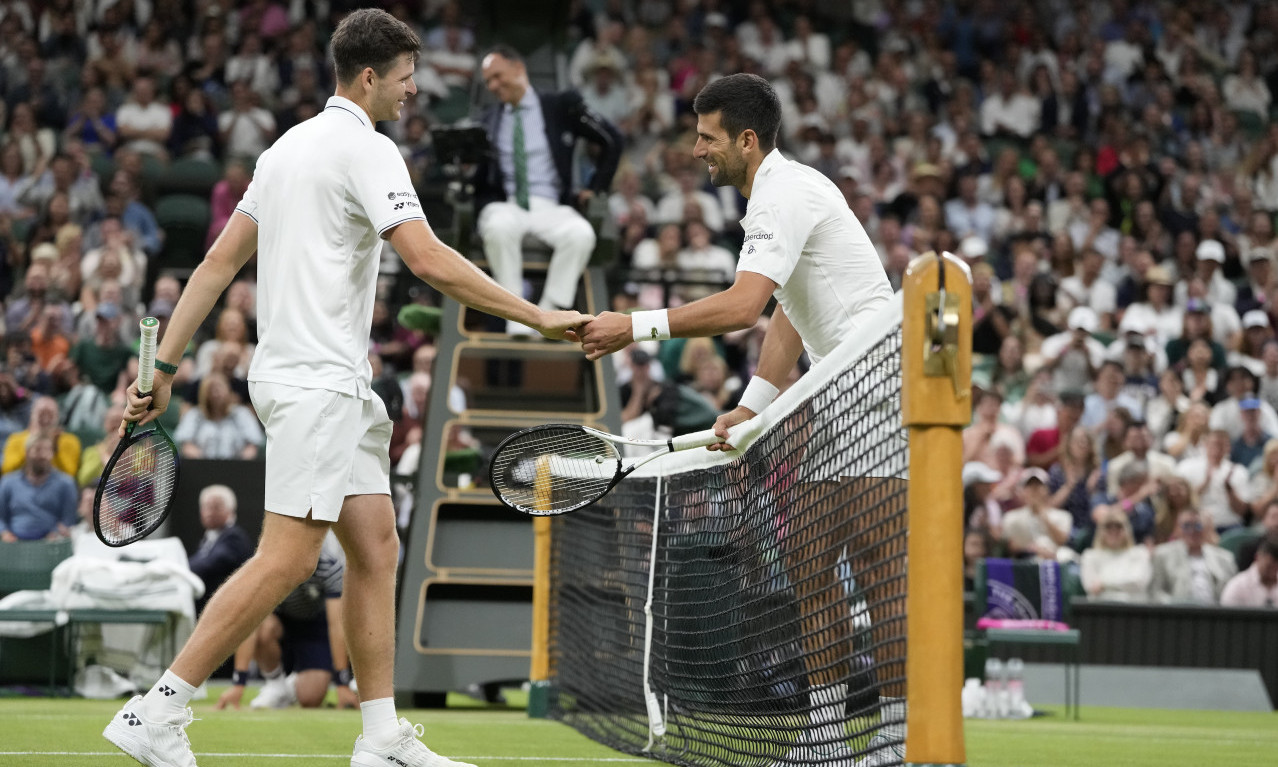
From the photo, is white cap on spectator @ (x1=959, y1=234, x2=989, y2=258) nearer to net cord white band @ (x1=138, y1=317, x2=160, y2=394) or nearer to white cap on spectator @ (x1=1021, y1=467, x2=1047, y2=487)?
white cap on spectator @ (x1=1021, y1=467, x2=1047, y2=487)

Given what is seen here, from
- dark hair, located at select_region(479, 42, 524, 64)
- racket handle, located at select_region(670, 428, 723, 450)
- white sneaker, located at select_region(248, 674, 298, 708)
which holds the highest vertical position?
dark hair, located at select_region(479, 42, 524, 64)

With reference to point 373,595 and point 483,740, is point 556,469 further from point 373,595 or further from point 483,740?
point 483,740

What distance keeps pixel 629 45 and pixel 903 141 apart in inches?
142

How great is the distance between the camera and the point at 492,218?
1061 centimetres

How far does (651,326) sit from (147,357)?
1.55 m

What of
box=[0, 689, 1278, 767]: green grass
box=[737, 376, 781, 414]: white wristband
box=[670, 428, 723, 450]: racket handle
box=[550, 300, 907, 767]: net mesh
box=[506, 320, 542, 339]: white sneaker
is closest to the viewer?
box=[550, 300, 907, 767]: net mesh

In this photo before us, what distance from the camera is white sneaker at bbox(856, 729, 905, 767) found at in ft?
13.2

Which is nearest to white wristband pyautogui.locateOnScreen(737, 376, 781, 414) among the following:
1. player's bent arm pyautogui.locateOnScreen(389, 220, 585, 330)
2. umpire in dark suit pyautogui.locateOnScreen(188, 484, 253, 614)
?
player's bent arm pyautogui.locateOnScreen(389, 220, 585, 330)

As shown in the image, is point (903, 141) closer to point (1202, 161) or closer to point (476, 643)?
point (1202, 161)

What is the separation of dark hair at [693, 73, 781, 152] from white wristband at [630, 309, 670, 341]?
2.30 ft

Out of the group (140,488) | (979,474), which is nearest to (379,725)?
(140,488)

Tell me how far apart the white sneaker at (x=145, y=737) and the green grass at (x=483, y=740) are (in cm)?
87

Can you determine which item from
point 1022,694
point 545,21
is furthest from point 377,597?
point 1022,694

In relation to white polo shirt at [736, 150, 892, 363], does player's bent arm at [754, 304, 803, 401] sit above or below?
below
